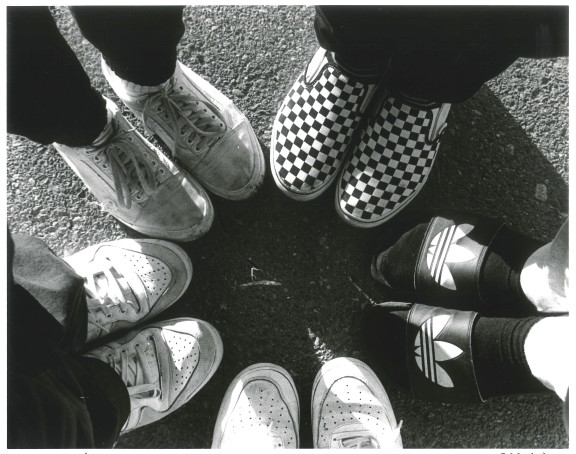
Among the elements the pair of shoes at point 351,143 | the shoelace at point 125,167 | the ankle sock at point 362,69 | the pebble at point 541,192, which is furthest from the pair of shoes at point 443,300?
the shoelace at point 125,167

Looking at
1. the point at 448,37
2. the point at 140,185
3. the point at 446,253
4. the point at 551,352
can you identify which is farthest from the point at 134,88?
the point at 551,352

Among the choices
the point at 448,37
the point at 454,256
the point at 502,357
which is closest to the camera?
the point at 448,37

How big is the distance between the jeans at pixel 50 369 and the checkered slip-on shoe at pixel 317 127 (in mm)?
540

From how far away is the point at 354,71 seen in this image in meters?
1.08

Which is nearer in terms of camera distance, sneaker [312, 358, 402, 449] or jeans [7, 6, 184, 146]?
jeans [7, 6, 184, 146]

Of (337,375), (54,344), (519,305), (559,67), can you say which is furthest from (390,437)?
(559,67)

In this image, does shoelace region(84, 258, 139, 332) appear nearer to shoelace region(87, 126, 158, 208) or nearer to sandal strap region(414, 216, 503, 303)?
shoelace region(87, 126, 158, 208)

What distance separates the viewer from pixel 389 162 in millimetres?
1141

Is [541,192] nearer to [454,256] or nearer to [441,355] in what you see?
[454,256]

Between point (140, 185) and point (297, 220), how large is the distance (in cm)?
40

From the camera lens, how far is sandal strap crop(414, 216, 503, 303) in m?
1.07

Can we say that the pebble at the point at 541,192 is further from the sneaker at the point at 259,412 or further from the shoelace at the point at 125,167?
the shoelace at the point at 125,167

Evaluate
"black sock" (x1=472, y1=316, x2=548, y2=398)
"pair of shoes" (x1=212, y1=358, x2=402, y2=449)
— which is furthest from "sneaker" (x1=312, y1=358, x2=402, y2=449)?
"black sock" (x1=472, y1=316, x2=548, y2=398)

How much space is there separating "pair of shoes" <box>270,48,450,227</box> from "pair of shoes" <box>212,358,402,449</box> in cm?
39
